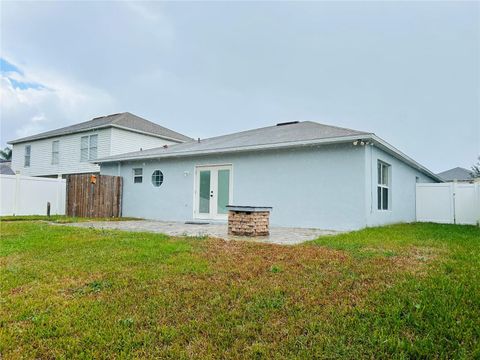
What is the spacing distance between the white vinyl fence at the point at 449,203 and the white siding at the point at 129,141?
14516 millimetres

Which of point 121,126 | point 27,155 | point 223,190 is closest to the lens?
point 223,190

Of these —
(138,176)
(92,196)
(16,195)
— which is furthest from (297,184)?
(16,195)

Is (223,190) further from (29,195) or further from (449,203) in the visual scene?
(449,203)

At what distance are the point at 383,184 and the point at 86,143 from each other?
15.7 metres

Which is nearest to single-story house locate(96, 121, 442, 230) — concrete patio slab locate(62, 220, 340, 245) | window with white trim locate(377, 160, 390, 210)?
window with white trim locate(377, 160, 390, 210)

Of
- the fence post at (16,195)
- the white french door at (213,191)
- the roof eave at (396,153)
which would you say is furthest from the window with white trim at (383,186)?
the fence post at (16,195)

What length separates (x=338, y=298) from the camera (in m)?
3.00

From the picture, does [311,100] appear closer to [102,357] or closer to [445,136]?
[445,136]

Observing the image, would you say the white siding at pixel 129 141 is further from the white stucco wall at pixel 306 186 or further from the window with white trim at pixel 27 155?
the window with white trim at pixel 27 155

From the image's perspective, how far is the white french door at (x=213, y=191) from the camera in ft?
35.4

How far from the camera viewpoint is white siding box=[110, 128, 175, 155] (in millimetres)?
17266

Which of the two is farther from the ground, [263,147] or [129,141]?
[129,141]

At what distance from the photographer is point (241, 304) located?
2953mm

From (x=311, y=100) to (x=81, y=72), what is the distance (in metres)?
11.5
